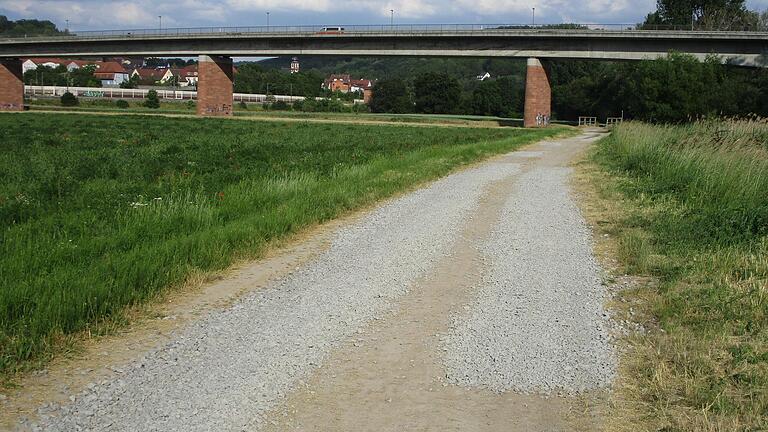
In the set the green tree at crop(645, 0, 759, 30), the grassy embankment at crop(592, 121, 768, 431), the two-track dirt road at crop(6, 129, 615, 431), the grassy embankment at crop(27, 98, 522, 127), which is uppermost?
the green tree at crop(645, 0, 759, 30)

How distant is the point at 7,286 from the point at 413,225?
7.08m

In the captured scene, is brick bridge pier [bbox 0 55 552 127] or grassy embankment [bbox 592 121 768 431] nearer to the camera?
grassy embankment [bbox 592 121 768 431]

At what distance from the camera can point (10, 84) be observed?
9362 centimetres

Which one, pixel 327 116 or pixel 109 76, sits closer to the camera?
pixel 327 116

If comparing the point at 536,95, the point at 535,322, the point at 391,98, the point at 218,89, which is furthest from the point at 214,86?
the point at 535,322

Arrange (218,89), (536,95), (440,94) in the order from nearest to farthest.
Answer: (536,95) < (218,89) < (440,94)

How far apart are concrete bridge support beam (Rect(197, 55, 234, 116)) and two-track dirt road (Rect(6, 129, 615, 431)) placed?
80.7 meters

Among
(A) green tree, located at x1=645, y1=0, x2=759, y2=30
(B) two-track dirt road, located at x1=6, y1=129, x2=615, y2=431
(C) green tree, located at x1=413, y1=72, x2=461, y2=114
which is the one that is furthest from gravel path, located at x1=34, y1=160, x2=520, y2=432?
(C) green tree, located at x1=413, y1=72, x2=461, y2=114

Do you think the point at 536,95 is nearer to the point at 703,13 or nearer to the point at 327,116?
the point at 327,116

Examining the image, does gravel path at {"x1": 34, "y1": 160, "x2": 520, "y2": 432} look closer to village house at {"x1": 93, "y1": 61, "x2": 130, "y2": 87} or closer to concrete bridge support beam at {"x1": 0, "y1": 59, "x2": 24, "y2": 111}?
concrete bridge support beam at {"x1": 0, "y1": 59, "x2": 24, "y2": 111}

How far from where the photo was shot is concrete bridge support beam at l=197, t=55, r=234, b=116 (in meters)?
86.1

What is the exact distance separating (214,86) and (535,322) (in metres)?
84.7

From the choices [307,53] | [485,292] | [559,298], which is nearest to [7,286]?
[485,292]

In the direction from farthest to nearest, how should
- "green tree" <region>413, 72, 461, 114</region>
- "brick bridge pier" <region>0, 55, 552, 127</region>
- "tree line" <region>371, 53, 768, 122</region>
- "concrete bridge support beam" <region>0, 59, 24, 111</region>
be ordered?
"green tree" <region>413, 72, 461, 114</region> → "concrete bridge support beam" <region>0, 59, 24, 111</region> → "brick bridge pier" <region>0, 55, 552, 127</region> → "tree line" <region>371, 53, 768, 122</region>
